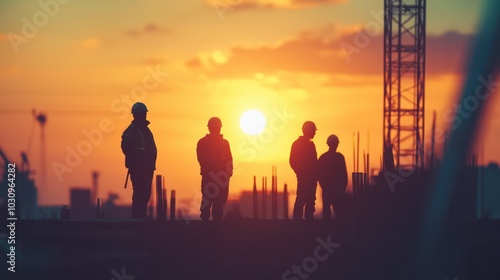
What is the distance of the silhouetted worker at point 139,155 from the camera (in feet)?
84.1

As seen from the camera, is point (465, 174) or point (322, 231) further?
point (465, 174)

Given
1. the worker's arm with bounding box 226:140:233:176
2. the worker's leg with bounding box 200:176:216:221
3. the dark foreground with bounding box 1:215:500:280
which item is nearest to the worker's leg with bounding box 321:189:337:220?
the dark foreground with bounding box 1:215:500:280

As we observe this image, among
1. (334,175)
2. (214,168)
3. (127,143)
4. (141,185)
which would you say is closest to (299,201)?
(334,175)

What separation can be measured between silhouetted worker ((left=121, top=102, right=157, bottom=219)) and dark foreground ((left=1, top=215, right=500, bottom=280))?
0.67m

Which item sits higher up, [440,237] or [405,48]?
[405,48]

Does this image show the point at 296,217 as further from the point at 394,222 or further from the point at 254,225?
the point at 394,222

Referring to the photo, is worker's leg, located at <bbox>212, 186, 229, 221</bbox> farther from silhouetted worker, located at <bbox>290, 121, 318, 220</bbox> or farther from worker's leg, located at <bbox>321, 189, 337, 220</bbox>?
worker's leg, located at <bbox>321, 189, 337, 220</bbox>

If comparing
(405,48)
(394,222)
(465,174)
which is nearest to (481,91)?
(405,48)

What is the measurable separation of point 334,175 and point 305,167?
816 mm

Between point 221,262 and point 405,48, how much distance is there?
3322 centimetres

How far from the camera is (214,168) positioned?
26.3m

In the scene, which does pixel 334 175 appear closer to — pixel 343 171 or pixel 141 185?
pixel 343 171

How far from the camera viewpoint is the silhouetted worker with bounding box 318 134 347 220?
27.7 meters

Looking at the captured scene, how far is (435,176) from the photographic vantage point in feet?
121
